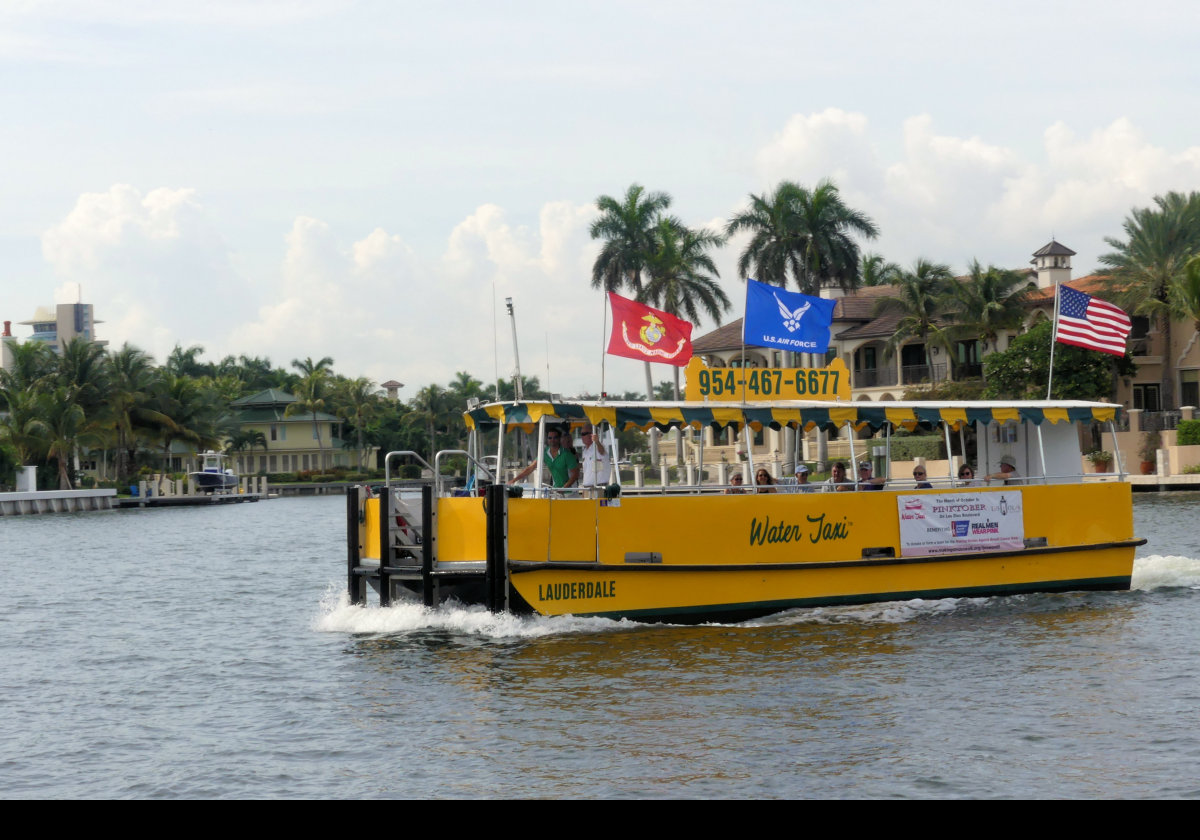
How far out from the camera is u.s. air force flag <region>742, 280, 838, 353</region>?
679 inches

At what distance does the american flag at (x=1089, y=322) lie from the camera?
19547 millimetres

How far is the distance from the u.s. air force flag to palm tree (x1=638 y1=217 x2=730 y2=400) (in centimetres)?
4870

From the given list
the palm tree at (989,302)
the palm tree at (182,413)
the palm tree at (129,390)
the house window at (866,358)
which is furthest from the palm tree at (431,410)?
the palm tree at (989,302)

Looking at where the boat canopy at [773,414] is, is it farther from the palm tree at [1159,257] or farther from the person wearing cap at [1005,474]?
the palm tree at [1159,257]

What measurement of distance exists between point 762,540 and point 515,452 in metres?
3.98

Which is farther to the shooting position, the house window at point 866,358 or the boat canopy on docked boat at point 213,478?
the boat canopy on docked boat at point 213,478

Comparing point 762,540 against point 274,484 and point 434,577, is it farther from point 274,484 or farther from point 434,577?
point 274,484

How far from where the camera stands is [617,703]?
12.0 m

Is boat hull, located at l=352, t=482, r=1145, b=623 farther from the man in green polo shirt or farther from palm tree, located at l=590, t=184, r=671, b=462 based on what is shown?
palm tree, located at l=590, t=184, r=671, b=462

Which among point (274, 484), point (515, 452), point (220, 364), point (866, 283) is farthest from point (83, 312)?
point (515, 452)

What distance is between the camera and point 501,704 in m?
12.3

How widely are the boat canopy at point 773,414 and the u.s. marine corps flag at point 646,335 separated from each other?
0.96m

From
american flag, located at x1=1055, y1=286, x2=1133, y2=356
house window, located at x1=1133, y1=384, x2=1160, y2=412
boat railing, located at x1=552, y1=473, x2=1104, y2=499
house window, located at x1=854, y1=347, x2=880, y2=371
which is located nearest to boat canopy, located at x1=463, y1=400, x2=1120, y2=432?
boat railing, located at x1=552, y1=473, x2=1104, y2=499

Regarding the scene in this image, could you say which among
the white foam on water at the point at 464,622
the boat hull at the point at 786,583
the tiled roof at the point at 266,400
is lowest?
the white foam on water at the point at 464,622
